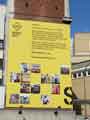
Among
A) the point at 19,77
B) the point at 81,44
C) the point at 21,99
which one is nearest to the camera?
the point at 21,99

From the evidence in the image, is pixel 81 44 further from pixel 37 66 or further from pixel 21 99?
pixel 21 99

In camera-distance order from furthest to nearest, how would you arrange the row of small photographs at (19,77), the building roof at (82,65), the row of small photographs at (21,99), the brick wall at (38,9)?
1. the building roof at (82,65)
2. the brick wall at (38,9)
3. the row of small photographs at (19,77)
4. the row of small photographs at (21,99)

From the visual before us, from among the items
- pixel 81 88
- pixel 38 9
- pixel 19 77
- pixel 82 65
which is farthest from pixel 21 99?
pixel 82 65

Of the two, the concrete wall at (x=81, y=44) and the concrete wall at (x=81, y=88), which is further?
the concrete wall at (x=81, y=44)

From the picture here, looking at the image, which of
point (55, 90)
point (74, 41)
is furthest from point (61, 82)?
point (74, 41)

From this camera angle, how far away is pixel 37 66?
40562 mm

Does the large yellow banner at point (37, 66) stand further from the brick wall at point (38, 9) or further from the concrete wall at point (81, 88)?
the concrete wall at point (81, 88)

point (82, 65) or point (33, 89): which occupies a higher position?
point (82, 65)

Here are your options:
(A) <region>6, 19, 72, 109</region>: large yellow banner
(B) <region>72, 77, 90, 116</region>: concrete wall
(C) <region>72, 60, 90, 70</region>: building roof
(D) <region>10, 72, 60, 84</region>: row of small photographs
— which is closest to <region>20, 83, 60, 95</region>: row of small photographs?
(A) <region>6, 19, 72, 109</region>: large yellow banner

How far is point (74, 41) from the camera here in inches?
3738

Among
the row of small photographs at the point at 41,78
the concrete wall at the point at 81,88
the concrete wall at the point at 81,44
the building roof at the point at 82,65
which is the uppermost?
the concrete wall at the point at 81,44

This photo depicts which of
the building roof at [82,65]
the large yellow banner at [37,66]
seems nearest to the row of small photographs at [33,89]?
the large yellow banner at [37,66]

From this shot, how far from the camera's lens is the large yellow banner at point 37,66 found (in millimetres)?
39656

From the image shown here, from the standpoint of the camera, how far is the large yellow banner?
39656 millimetres
